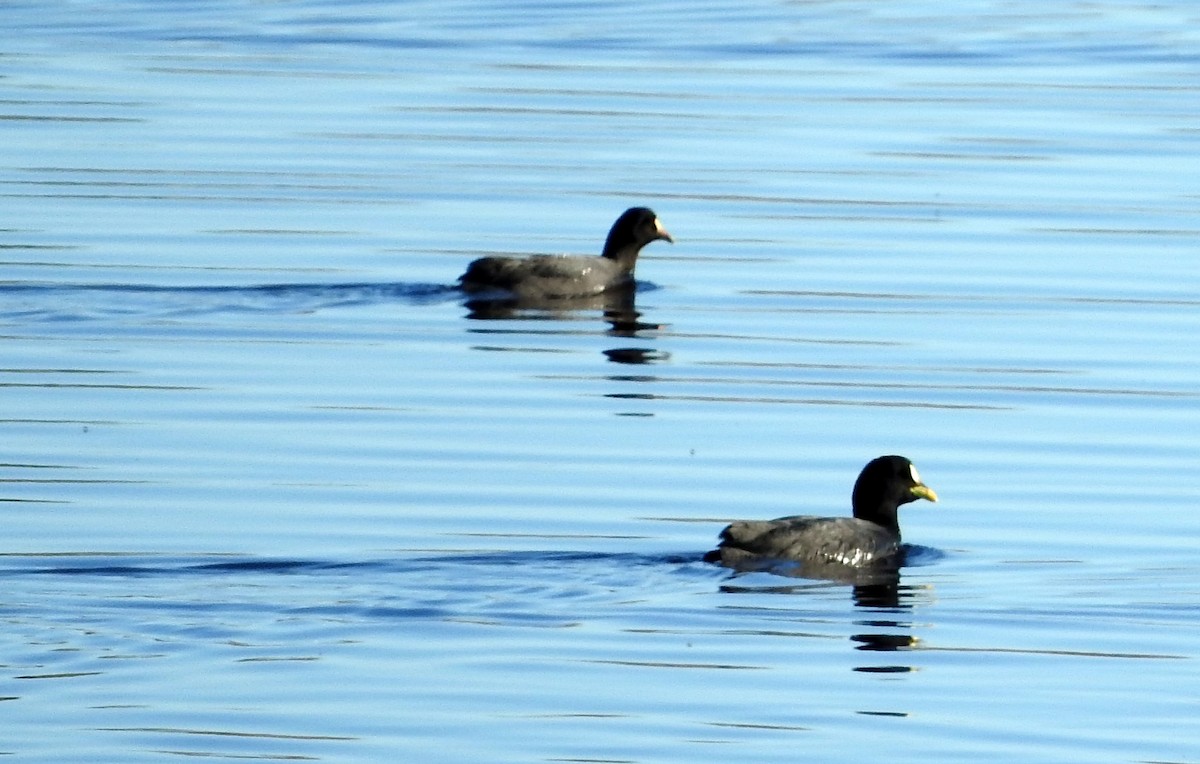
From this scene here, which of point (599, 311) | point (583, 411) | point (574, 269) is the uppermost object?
point (574, 269)

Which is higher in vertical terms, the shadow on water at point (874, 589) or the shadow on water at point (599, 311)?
the shadow on water at point (599, 311)

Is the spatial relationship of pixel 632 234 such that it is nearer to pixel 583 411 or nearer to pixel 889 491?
pixel 583 411

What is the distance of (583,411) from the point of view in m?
18.0

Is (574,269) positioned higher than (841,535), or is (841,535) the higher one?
(574,269)

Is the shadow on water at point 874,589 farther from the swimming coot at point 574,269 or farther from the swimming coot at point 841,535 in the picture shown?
the swimming coot at point 574,269

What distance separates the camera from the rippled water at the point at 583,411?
11.7m

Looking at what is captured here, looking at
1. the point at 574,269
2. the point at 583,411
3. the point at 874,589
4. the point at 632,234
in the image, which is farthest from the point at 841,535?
the point at 632,234

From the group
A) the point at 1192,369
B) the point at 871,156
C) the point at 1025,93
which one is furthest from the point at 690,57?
the point at 1192,369

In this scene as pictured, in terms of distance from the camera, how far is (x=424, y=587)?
13.2 meters

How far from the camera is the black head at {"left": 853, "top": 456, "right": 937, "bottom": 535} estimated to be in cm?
1488

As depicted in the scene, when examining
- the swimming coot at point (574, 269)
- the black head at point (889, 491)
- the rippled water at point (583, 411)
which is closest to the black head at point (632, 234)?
the swimming coot at point (574, 269)

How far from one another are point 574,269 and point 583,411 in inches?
193

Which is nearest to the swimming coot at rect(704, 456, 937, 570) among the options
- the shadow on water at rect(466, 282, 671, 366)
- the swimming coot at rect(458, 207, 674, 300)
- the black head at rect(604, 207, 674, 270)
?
the shadow on water at rect(466, 282, 671, 366)

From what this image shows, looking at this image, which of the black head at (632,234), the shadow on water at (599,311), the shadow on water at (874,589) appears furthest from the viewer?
the black head at (632,234)
